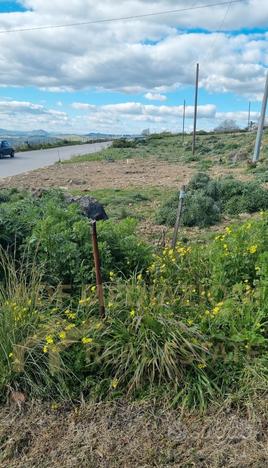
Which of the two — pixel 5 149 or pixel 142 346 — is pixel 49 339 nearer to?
pixel 142 346

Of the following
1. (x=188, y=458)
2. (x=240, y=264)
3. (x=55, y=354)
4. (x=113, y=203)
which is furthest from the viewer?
(x=113, y=203)

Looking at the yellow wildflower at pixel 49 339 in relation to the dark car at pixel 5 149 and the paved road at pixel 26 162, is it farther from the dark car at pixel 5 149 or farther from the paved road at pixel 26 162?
the dark car at pixel 5 149

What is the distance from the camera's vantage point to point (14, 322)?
3227 millimetres

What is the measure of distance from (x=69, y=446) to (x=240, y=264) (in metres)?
1.98

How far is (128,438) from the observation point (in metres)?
2.62

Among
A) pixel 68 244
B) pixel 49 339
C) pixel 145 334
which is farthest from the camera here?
pixel 68 244

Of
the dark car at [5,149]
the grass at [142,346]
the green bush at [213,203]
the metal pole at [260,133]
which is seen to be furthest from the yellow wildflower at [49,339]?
the dark car at [5,149]

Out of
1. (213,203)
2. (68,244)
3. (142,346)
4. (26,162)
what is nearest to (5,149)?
(26,162)

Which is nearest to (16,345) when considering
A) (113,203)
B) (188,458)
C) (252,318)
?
(188,458)

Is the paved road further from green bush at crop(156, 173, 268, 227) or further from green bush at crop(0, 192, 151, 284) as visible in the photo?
green bush at crop(0, 192, 151, 284)

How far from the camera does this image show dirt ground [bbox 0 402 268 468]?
8.08 feet

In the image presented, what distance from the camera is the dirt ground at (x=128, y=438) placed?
246 cm

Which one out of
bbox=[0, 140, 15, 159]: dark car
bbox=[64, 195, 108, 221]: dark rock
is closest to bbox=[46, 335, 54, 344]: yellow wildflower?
bbox=[64, 195, 108, 221]: dark rock

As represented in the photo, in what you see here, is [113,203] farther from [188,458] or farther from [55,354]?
[188,458]
